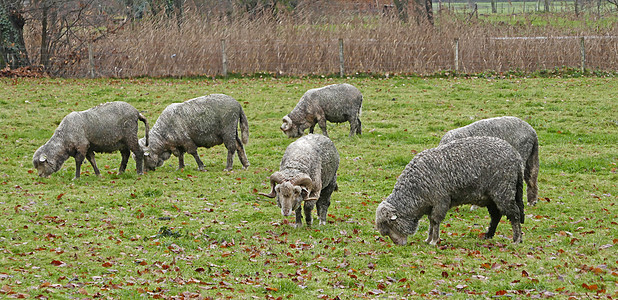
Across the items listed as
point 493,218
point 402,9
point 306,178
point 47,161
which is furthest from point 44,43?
point 493,218

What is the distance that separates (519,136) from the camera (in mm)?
12773

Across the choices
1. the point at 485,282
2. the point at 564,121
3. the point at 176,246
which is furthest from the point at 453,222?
the point at 564,121

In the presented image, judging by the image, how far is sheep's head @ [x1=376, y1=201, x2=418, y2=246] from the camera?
10500 mm

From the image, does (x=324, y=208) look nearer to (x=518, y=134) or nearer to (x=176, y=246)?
(x=176, y=246)

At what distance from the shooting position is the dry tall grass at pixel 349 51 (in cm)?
3142

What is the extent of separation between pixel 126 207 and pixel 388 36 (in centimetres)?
2188

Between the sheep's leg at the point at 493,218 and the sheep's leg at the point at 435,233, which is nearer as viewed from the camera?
the sheep's leg at the point at 435,233

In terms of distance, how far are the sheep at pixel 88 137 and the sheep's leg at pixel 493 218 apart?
9104mm

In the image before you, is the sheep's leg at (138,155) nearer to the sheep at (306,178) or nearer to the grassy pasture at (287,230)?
the grassy pasture at (287,230)

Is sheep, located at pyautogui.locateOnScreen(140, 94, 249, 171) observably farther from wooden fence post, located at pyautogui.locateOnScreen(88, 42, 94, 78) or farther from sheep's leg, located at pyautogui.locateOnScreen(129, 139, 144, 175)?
wooden fence post, located at pyautogui.locateOnScreen(88, 42, 94, 78)

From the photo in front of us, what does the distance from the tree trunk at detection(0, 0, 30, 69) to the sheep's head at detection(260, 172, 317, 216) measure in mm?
25907

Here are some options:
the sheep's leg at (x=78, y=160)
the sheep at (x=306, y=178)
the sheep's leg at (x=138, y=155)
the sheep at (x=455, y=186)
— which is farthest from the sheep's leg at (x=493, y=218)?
the sheep's leg at (x=78, y=160)

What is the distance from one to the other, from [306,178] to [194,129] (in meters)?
6.51

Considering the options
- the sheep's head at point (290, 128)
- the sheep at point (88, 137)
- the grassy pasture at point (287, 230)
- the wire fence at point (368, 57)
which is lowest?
the grassy pasture at point (287, 230)
